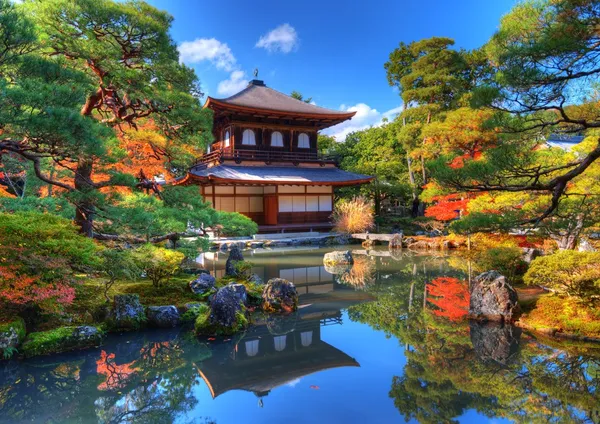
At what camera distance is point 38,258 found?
426 cm

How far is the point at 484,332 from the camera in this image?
5.26 meters

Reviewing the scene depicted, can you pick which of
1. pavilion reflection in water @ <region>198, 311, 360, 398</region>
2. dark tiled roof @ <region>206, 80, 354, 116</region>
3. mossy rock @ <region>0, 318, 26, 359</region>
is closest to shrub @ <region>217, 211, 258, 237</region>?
pavilion reflection in water @ <region>198, 311, 360, 398</region>

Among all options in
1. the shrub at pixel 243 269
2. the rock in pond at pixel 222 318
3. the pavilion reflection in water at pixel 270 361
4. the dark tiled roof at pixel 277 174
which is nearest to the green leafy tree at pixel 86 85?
the rock in pond at pixel 222 318

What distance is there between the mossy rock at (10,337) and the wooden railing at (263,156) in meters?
12.7

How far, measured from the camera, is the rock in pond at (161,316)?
18.6 ft

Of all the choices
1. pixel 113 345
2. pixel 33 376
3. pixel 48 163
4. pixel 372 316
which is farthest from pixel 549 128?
pixel 48 163

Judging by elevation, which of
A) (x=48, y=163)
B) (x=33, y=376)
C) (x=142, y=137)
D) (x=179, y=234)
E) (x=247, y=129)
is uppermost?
(x=247, y=129)

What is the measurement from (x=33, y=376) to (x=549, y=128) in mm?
6480

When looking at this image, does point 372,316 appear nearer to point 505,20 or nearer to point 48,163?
point 505,20

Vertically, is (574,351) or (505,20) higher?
(505,20)

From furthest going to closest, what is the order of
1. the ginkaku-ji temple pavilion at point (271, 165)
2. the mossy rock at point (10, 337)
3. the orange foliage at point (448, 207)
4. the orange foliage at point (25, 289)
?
the ginkaku-ji temple pavilion at point (271, 165) < the orange foliage at point (448, 207) < the mossy rock at point (10, 337) < the orange foliage at point (25, 289)

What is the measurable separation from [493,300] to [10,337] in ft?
21.1

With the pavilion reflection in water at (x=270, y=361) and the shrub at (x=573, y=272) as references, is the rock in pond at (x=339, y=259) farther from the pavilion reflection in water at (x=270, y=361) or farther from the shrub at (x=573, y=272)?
the shrub at (x=573, y=272)

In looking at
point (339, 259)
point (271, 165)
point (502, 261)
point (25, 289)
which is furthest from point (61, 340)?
point (271, 165)
